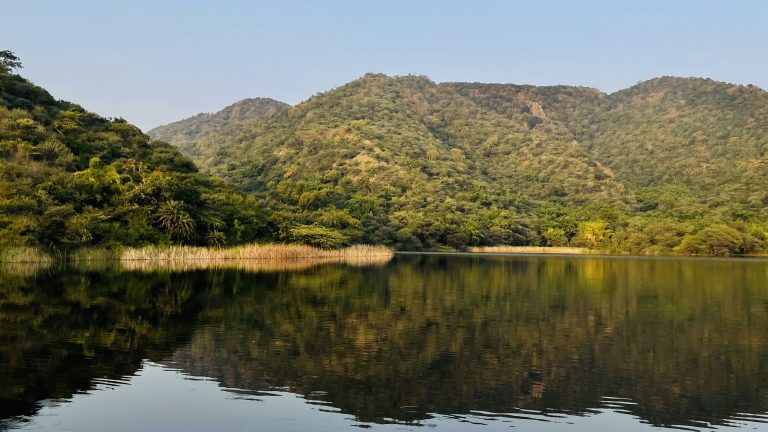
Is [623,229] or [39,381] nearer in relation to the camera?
[39,381]

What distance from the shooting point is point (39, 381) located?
14.9m

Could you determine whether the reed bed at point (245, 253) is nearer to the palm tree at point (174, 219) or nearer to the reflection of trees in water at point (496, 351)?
the palm tree at point (174, 219)

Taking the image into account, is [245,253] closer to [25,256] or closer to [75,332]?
[25,256]

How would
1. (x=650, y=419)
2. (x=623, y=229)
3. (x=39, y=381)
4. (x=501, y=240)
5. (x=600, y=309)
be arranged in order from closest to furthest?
(x=650, y=419)
(x=39, y=381)
(x=600, y=309)
(x=623, y=229)
(x=501, y=240)

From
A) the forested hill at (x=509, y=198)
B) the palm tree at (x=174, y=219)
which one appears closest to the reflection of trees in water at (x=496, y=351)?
the palm tree at (x=174, y=219)

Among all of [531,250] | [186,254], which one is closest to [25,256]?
[186,254]

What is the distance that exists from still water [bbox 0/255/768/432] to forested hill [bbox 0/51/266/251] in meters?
25.6

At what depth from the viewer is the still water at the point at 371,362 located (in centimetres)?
1341

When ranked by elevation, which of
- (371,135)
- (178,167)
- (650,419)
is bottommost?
(650,419)

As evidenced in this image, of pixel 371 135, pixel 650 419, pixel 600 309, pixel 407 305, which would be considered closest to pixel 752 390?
pixel 650 419

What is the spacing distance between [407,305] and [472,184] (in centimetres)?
14558

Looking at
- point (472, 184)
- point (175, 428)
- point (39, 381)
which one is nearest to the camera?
point (175, 428)

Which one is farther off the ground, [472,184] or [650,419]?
[472,184]

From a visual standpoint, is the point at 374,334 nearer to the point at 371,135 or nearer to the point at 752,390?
the point at 752,390
